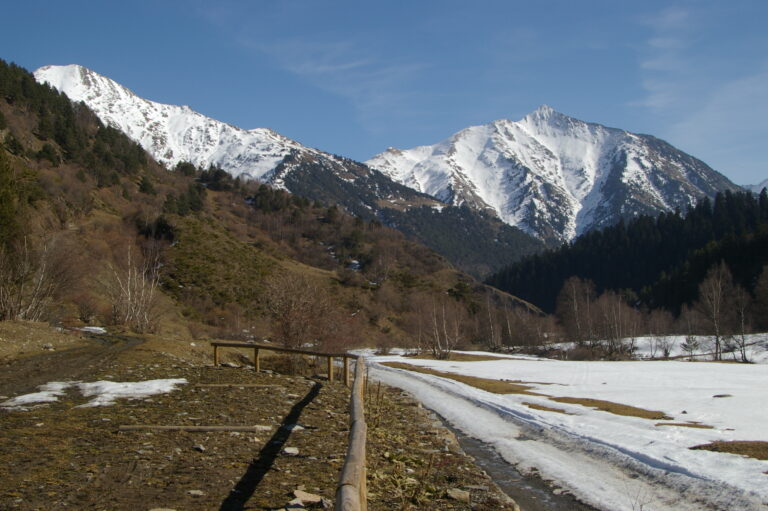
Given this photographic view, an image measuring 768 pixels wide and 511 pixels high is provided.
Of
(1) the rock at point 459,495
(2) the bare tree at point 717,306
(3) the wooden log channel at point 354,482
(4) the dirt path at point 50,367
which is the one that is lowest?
(1) the rock at point 459,495

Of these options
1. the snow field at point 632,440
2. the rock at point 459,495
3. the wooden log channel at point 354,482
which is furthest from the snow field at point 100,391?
the snow field at point 632,440

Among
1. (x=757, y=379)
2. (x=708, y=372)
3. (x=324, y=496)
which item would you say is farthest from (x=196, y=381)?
(x=708, y=372)

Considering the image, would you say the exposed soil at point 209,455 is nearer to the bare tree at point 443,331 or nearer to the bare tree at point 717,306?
the bare tree at point 443,331

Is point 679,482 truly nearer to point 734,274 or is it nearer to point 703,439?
point 703,439

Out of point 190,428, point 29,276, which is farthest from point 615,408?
point 29,276

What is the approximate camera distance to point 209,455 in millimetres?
8812

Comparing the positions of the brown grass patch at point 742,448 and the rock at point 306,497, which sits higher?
the rock at point 306,497

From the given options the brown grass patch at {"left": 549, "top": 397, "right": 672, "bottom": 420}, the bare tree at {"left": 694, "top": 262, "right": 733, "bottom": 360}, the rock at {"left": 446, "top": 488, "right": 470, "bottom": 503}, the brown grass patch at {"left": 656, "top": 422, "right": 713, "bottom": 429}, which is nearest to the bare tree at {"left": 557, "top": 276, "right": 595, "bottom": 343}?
the bare tree at {"left": 694, "top": 262, "right": 733, "bottom": 360}

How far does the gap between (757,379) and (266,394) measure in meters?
27.1

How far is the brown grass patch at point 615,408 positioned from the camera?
16922 mm

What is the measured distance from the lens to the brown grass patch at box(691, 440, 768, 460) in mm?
10758

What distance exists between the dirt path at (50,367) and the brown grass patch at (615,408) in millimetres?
16612

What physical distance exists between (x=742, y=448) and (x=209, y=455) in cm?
1049

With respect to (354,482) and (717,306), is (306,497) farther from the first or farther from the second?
(717,306)
